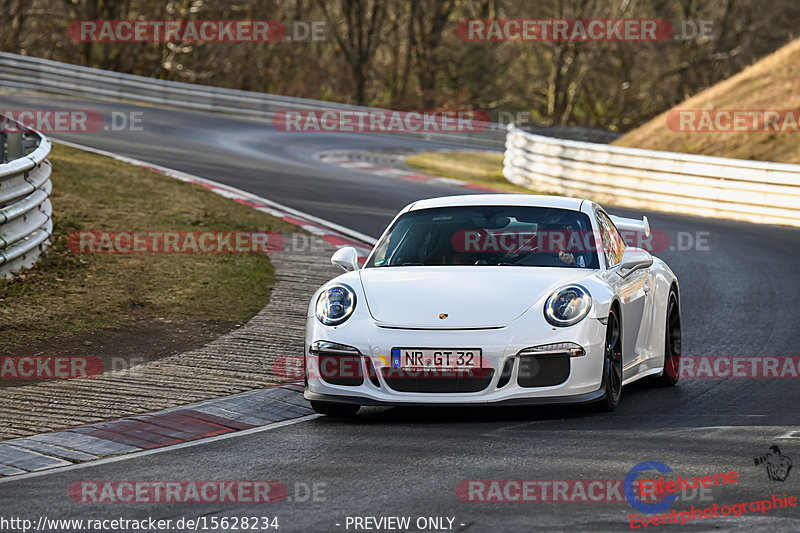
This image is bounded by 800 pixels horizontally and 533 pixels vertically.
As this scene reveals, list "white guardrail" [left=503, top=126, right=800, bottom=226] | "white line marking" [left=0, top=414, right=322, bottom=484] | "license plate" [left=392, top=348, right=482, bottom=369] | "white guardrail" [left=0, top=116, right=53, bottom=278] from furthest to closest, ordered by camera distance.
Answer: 1. "white guardrail" [left=503, top=126, right=800, bottom=226]
2. "white guardrail" [left=0, top=116, right=53, bottom=278]
3. "license plate" [left=392, top=348, right=482, bottom=369]
4. "white line marking" [left=0, top=414, right=322, bottom=484]

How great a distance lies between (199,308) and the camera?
36.8ft

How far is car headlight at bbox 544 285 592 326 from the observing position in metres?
7.20

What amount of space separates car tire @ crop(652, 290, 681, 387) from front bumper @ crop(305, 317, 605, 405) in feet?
5.18

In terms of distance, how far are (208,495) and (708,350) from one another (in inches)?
208

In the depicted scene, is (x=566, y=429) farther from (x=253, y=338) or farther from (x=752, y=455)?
(x=253, y=338)

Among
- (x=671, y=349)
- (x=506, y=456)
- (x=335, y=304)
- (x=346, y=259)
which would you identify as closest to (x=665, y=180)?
(x=671, y=349)

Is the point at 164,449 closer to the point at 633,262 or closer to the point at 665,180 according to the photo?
the point at 633,262

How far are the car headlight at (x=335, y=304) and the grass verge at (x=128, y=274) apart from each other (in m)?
3.10

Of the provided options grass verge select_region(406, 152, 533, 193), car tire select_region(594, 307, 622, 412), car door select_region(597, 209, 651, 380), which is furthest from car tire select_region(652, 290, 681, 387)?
grass verge select_region(406, 152, 533, 193)

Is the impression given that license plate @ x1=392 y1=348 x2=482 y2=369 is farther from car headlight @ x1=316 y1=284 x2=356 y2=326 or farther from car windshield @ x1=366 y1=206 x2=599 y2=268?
car windshield @ x1=366 y1=206 x2=599 y2=268

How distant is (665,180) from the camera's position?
22.3 metres

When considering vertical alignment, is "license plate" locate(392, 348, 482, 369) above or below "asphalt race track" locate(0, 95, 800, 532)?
above

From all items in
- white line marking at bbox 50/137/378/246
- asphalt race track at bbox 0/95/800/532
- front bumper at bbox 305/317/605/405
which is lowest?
white line marking at bbox 50/137/378/246

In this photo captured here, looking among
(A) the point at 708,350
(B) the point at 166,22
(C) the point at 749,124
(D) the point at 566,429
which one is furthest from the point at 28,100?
(D) the point at 566,429
